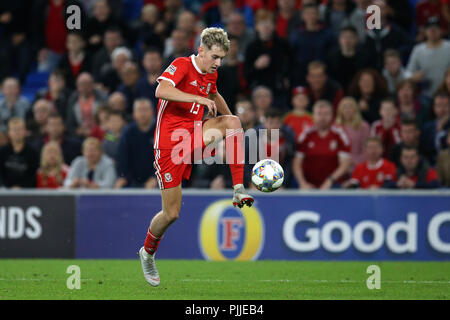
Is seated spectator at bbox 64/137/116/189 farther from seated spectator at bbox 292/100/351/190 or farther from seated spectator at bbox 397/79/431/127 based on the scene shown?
seated spectator at bbox 397/79/431/127

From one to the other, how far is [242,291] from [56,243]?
4.73m

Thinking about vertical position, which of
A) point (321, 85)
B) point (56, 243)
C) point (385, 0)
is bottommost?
point (56, 243)

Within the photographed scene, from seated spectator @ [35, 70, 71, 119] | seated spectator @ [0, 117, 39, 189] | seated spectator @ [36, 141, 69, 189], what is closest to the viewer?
seated spectator @ [36, 141, 69, 189]

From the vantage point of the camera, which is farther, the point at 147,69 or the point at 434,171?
the point at 147,69

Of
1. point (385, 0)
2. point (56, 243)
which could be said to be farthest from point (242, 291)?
point (385, 0)

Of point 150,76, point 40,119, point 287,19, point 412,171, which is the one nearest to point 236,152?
point 412,171

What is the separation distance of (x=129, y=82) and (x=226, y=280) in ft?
20.1

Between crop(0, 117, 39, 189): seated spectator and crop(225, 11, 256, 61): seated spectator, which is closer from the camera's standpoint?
crop(0, 117, 39, 189): seated spectator

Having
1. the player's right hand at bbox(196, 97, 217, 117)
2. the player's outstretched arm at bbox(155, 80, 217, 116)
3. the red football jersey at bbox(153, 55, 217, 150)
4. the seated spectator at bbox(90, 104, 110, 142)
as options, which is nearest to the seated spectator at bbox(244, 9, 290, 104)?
the seated spectator at bbox(90, 104, 110, 142)

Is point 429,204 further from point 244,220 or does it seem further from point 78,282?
point 78,282

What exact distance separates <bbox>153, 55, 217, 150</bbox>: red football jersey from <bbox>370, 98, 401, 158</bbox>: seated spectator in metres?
5.05

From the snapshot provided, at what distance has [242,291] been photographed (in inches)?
343

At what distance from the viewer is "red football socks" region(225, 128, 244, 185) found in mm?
8727

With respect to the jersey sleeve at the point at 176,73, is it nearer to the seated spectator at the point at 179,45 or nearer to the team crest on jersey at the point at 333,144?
the team crest on jersey at the point at 333,144
